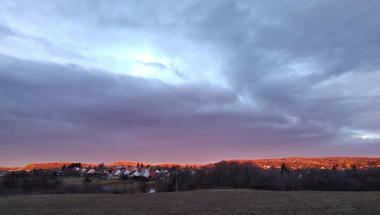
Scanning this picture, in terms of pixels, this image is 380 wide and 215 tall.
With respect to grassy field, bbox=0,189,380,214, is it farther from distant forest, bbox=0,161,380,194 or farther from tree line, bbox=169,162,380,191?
tree line, bbox=169,162,380,191

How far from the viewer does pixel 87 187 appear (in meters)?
60.4

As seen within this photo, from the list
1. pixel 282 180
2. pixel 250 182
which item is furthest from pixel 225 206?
pixel 282 180

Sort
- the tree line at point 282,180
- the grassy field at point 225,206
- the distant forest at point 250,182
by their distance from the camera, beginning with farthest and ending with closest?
the tree line at point 282,180 → the distant forest at point 250,182 → the grassy field at point 225,206

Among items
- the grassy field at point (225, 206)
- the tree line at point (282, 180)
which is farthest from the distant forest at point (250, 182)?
the grassy field at point (225, 206)

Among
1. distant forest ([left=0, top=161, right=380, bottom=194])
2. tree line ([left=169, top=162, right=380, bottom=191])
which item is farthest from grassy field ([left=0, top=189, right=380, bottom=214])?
tree line ([left=169, top=162, right=380, bottom=191])

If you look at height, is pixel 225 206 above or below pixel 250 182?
above

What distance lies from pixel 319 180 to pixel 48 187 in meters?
69.1

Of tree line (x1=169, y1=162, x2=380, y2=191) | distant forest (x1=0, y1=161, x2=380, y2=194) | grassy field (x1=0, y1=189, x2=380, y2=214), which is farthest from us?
tree line (x1=169, y1=162, x2=380, y2=191)

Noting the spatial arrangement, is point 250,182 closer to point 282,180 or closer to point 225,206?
point 282,180

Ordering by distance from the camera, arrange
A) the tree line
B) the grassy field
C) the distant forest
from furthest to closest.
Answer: the tree line
the distant forest
the grassy field

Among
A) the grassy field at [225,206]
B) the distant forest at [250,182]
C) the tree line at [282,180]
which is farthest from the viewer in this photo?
the tree line at [282,180]

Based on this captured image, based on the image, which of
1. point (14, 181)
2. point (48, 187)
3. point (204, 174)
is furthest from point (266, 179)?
point (14, 181)

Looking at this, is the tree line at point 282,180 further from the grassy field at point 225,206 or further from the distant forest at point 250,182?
the grassy field at point 225,206

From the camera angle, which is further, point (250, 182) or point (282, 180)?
point (250, 182)
